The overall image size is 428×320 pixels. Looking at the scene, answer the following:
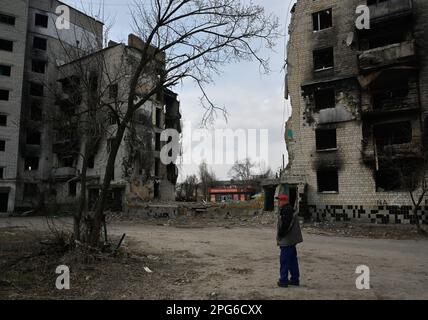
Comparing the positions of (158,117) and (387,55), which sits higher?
(387,55)

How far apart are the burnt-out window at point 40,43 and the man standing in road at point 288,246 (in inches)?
1728

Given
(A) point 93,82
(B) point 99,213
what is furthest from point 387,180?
(B) point 99,213

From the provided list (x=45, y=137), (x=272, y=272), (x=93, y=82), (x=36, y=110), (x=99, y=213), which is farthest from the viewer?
(x=45, y=137)

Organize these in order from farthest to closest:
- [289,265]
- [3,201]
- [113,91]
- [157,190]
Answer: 1. [157,190]
2. [3,201]
3. [113,91]
4. [289,265]

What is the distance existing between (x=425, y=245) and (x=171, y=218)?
62.1ft

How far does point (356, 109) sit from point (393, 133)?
9.22 ft

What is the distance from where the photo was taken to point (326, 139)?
2541 centimetres

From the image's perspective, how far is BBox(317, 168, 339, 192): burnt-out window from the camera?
80.0 ft

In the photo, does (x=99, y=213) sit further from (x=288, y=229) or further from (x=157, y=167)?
(x=157, y=167)

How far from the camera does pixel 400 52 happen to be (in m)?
21.9

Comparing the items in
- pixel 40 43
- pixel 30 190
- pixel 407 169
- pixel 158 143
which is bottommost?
pixel 30 190

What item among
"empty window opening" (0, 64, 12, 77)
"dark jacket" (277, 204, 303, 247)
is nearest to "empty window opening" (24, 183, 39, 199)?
"empty window opening" (0, 64, 12, 77)

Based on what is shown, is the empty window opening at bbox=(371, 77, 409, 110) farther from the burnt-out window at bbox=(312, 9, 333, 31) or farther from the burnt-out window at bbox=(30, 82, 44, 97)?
the burnt-out window at bbox=(30, 82, 44, 97)

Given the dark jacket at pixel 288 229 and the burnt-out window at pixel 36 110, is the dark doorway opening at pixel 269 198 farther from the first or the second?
the burnt-out window at pixel 36 110
